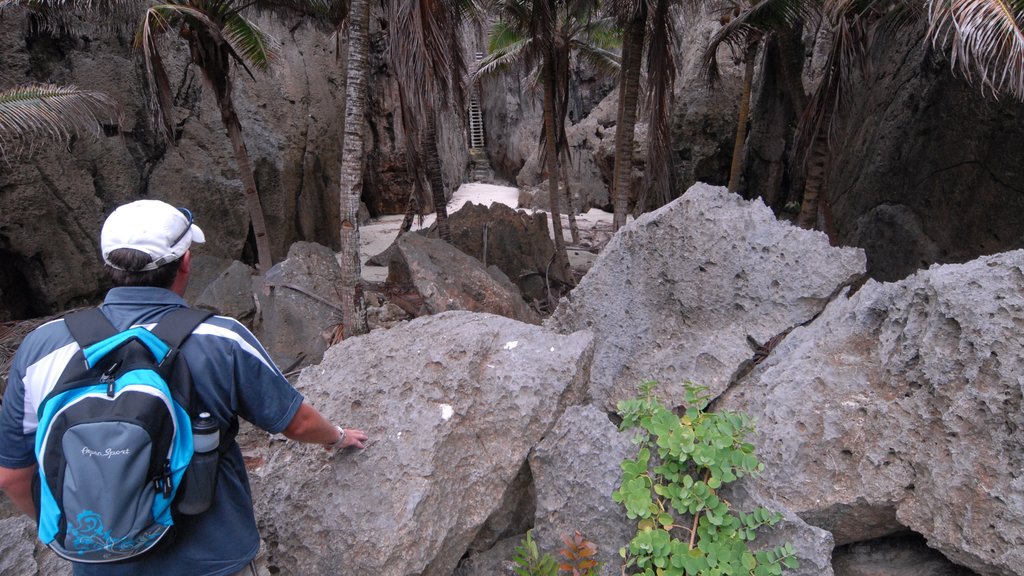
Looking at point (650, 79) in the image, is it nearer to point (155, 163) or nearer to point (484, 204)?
point (484, 204)

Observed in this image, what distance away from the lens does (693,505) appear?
2027 mm

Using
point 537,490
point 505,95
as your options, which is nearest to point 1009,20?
point 537,490

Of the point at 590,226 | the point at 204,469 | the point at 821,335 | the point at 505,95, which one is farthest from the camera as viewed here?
the point at 505,95

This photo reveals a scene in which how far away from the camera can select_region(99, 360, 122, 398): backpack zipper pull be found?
4.53ft

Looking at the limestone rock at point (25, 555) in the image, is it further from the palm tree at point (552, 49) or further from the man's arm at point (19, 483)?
the palm tree at point (552, 49)

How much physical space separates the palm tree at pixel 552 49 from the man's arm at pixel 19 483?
8120 mm

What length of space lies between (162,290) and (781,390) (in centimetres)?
223

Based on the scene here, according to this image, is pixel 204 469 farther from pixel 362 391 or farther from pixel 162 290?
pixel 362 391

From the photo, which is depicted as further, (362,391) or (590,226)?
(590,226)

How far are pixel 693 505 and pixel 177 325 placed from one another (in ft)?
5.32

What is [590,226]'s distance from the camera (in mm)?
16312

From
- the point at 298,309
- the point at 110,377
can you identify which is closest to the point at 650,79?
the point at 298,309

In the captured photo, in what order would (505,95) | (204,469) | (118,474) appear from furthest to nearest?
(505,95) → (204,469) → (118,474)

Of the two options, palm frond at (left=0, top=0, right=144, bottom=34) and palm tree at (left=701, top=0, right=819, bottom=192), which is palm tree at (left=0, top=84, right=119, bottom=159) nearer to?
palm frond at (left=0, top=0, right=144, bottom=34)
